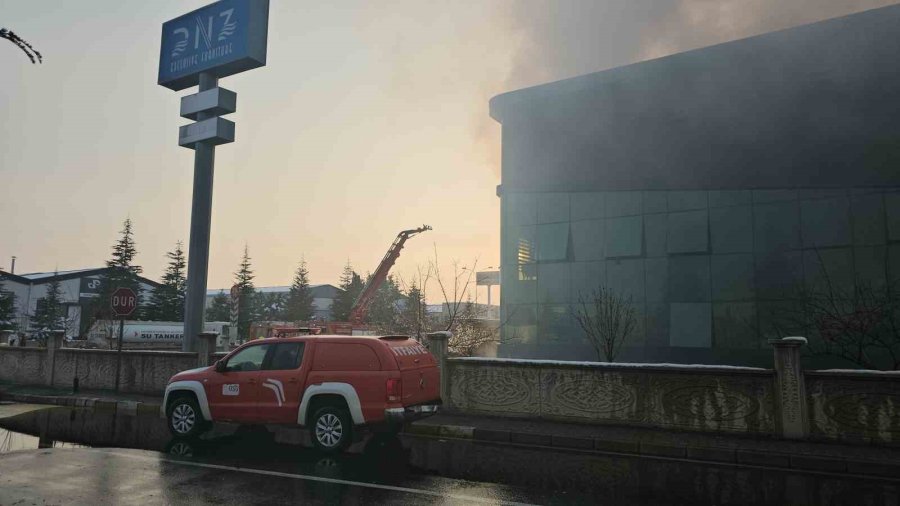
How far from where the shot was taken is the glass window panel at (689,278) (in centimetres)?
2275

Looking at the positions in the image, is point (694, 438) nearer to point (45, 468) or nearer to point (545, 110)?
point (45, 468)

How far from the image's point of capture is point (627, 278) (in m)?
24.4

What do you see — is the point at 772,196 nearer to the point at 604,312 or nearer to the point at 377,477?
the point at 604,312

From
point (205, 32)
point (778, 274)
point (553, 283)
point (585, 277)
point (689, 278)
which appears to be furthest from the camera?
point (553, 283)

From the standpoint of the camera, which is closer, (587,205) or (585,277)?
(585,277)

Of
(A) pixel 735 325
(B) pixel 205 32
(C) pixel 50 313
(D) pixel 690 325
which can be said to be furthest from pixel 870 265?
(C) pixel 50 313

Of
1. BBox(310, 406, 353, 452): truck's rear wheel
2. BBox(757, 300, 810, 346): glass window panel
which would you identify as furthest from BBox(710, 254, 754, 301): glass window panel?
BBox(310, 406, 353, 452): truck's rear wheel

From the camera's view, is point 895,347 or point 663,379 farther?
point 895,347

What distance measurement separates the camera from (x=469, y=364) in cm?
1250

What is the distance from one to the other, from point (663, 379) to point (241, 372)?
24.0 feet

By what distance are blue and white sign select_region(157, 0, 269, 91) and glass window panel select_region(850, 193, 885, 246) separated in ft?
66.1

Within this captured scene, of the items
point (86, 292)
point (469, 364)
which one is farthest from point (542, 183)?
point (86, 292)

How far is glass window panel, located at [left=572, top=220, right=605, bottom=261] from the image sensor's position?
83.3 feet

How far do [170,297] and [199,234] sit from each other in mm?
45643
